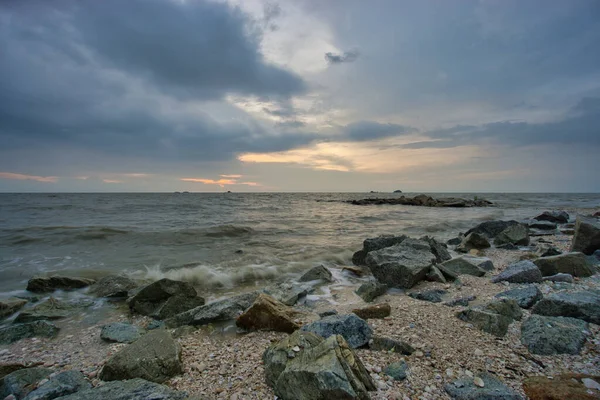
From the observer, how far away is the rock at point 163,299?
5.53m

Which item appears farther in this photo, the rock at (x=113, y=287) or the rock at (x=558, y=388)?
the rock at (x=113, y=287)

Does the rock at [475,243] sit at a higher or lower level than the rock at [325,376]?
lower

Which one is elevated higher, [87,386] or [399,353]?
[399,353]

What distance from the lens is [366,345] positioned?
338cm

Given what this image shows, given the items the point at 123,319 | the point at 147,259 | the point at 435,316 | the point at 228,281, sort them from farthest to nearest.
A: the point at 147,259 < the point at 228,281 < the point at 123,319 < the point at 435,316

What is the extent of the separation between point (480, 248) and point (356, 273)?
530 cm

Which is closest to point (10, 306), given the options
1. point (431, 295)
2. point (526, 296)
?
point (431, 295)

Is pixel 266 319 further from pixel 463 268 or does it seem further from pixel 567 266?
pixel 567 266

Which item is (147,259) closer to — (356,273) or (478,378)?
(356,273)

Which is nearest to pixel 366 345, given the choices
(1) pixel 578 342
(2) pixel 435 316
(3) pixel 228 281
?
(2) pixel 435 316

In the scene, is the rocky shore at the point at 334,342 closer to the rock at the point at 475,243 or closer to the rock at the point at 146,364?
the rock at the point at 146,364

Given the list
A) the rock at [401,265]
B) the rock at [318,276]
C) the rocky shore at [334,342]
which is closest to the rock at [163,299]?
the rocky shore at [334,342]

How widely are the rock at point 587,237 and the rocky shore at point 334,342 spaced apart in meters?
1.70

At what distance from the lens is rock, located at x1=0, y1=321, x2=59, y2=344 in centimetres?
437
